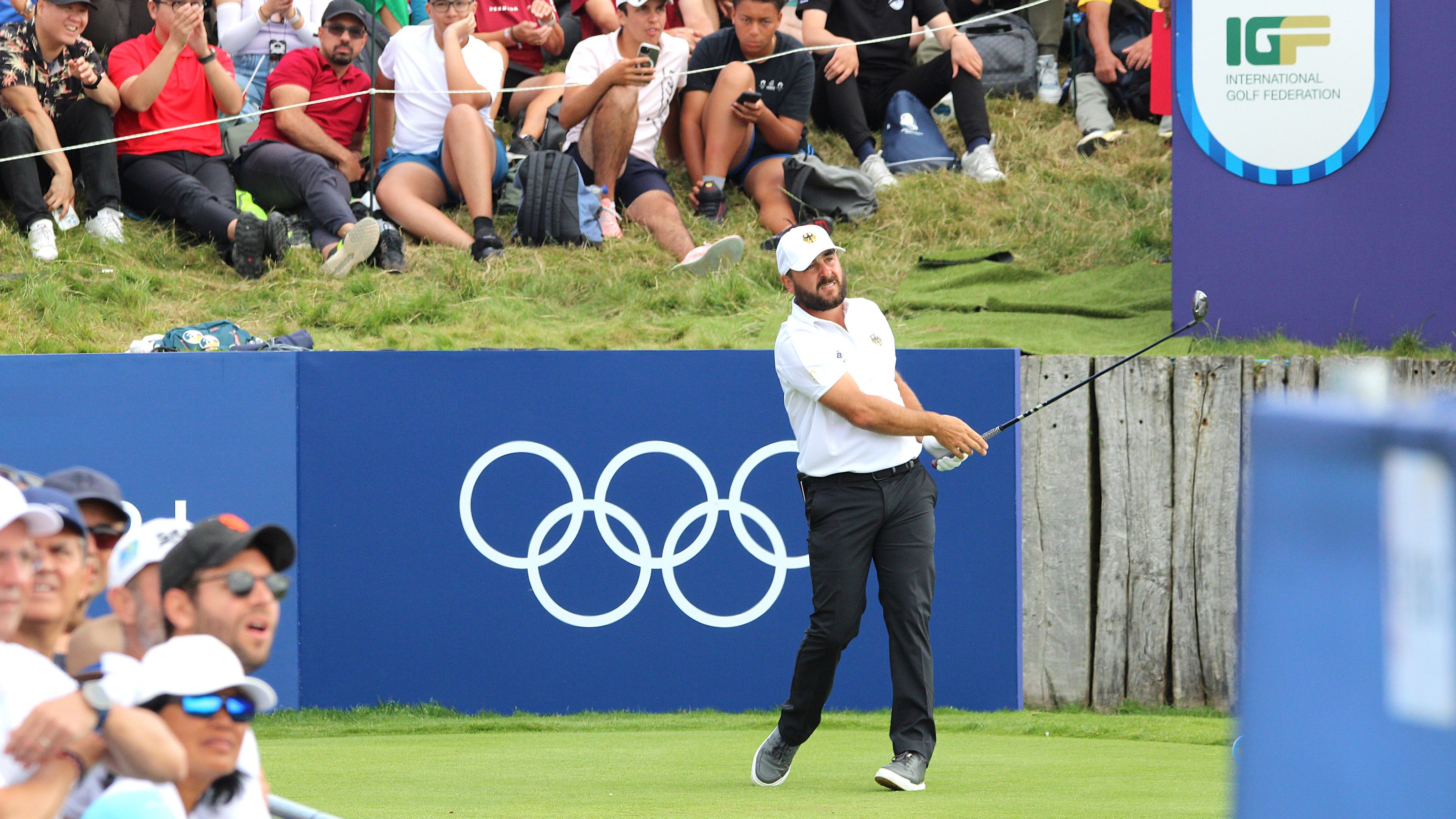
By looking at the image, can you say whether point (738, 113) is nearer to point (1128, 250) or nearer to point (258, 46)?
point (1128, 250)

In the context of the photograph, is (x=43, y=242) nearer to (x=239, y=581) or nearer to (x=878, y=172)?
(x=878, y=172)

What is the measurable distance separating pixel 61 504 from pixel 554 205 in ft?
23.6

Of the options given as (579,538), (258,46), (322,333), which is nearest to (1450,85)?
(579,538)

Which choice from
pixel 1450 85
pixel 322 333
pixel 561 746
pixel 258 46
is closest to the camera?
pixel 561 746

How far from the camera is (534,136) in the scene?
9953 millimetres

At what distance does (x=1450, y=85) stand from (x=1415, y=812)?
7483 millimetres

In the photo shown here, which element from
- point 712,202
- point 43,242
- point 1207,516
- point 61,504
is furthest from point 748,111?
point 61,504

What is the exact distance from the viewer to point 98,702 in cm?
198

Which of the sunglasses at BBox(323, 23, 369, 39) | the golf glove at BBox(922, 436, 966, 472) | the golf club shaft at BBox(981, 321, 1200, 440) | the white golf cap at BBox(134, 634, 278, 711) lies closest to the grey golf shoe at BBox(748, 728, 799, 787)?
the golf glove at BBox(922, 436, 966, 472)

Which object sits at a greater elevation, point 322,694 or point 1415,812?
point 1415,812

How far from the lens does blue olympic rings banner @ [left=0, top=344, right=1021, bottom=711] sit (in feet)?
23.0

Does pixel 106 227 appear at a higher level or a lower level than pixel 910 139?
lower

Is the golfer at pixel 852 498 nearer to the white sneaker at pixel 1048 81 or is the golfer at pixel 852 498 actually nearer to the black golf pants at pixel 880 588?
the black golf pants at pixel 880 588

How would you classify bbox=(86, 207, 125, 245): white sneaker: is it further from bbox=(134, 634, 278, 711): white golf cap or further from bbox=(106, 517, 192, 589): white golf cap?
bbox=(134, 634, 278, 711): white golf cap
